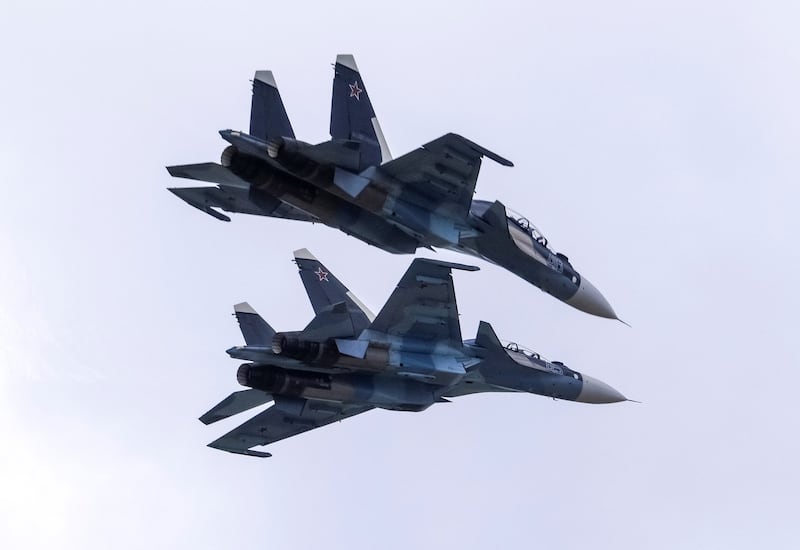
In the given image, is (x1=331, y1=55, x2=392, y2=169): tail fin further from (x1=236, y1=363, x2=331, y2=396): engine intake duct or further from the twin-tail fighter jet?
(x1=236, y1=363, x2=331, y2=396): engine intake duct

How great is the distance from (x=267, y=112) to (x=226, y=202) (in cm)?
505

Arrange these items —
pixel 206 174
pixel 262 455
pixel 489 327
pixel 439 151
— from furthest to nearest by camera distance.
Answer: pixel 262 455, pixel 489 327, pixel 206 174, pixel 439 151

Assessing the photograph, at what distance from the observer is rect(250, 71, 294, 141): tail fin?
116 ft

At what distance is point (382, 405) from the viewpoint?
40.4 metres

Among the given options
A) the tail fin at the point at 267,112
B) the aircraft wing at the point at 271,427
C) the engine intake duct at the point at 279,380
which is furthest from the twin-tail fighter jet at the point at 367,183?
the aircraft wing at the point at 271,427

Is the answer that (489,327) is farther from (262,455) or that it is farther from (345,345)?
(262,455)

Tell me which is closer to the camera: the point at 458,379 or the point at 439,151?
the point at 439,151

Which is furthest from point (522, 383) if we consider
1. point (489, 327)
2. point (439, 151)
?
point (439, 151)

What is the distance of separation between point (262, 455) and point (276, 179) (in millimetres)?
10695

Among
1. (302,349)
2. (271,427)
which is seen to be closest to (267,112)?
(302,349)

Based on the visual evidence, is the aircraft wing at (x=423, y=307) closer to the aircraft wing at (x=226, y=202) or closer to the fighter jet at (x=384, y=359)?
the fighter jet at (x=384, y=359)

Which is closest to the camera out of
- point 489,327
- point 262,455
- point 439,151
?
point 439,151

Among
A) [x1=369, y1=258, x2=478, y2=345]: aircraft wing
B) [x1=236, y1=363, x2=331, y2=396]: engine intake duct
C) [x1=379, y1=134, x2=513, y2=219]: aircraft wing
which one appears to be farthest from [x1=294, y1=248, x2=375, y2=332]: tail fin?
[x1=379, y1=134, x2=513, y2=219]: aircraft wing

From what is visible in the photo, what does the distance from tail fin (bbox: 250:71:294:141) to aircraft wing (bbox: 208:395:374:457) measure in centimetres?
1045
